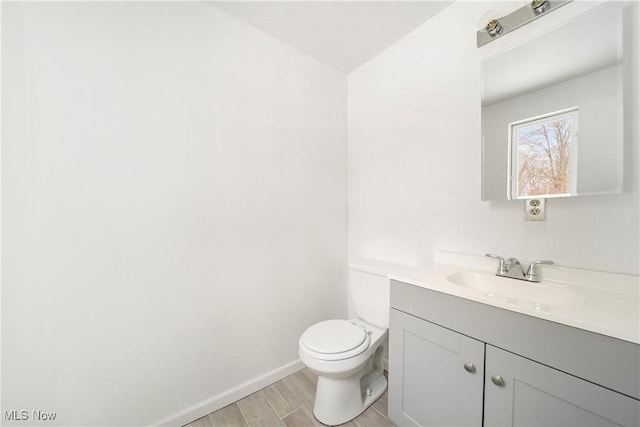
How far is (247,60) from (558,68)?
5.27 ft

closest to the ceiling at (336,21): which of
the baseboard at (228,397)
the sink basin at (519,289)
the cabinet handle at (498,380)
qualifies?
the sink basin at (519,289)

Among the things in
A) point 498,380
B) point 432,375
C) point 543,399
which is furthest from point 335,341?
point 543,399

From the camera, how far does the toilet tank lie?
144cm

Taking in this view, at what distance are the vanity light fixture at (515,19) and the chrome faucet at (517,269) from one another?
3.59 ft

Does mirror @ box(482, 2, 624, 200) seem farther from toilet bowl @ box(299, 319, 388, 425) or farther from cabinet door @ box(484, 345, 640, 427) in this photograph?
toilet bowl @ box(299, 319, 388, 425)

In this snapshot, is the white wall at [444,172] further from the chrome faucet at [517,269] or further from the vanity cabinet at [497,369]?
the vanity cabinet at [497,369]

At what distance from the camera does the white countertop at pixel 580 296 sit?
2.17 ft

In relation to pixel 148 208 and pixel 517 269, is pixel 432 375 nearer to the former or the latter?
pixel 517 269

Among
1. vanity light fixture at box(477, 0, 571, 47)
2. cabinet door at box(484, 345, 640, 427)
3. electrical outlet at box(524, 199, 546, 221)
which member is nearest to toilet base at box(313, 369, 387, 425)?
cabinet door at box(484, 345, 640, 427)

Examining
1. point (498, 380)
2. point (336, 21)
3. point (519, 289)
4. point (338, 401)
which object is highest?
point (336, 21)

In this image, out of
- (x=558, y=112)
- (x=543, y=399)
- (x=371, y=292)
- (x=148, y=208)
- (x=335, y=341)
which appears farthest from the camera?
(x=371, y=292)

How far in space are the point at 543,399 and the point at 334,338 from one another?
0.86 m

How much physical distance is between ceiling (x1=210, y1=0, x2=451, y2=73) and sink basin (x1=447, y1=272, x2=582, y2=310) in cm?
153

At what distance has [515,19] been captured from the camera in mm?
1114
